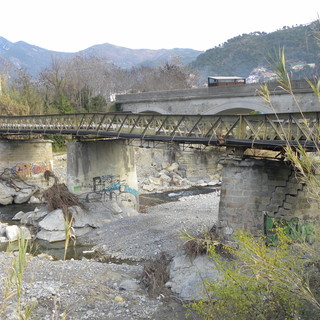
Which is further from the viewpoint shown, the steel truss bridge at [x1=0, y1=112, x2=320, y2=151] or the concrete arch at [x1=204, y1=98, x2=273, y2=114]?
the concrete arch at [x1=204, y1=98, x2=273, y2=114]

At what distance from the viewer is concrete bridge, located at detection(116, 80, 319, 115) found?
2391cm

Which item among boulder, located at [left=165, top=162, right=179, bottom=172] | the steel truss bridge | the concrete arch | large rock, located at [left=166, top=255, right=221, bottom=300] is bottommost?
large rock, located at [left=166, top=255, right=221, bottom=300]

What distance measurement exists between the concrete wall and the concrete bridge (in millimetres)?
12195

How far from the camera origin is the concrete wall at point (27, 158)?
101ft

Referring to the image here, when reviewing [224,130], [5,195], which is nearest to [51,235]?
[224,130]

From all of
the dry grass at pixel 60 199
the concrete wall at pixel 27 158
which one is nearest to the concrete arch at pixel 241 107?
the concrete wall at pixel 27 158

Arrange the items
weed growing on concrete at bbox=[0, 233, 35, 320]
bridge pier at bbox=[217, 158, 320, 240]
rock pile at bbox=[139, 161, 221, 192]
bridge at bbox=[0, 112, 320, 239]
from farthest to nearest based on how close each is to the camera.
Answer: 1. rock pile at bbox=[139, 161, 221, 192]
2. bridge pier at bbox=[217, 158, 320, 240]
3. bridge at bbox=[0, 112, 320, 239]
4. weed growing on concrete at bbox=[0, 233, 35, 320]

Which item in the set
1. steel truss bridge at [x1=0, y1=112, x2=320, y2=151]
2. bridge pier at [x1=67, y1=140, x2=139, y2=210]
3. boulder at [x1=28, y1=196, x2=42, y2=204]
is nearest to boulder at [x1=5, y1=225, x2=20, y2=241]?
bridge pier at [x1=67, y1=140, x2=139, y2=210]

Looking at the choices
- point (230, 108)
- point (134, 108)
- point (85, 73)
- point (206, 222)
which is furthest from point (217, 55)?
point (206, 222)

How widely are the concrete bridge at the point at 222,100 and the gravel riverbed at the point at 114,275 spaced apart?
955cm

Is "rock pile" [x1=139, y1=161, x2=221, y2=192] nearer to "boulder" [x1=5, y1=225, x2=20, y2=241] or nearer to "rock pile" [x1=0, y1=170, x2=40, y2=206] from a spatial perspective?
"rock pile" [x1=0, y1=170, x2=40, y2=206]

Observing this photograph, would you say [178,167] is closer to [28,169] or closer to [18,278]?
[28,169]

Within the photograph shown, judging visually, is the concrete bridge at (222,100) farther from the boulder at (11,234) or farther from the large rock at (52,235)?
the boulder at (11,234)

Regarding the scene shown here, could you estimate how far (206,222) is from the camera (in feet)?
58.0
